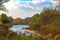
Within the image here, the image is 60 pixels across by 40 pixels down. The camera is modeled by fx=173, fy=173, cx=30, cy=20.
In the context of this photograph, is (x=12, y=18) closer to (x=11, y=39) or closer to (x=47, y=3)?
(x=11, y=39)

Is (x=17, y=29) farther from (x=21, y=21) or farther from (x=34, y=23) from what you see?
(x=34, y=23)

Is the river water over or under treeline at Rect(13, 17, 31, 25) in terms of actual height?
under

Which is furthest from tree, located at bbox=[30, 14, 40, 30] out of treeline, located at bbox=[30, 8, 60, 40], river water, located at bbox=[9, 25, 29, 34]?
river water, located at bbox=[9, 25, 29, 34]

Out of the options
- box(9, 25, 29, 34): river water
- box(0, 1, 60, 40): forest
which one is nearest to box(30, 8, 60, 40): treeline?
box(0, 1, 60, 40): forest

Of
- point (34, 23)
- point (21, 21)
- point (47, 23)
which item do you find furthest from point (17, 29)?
point (47, 23)

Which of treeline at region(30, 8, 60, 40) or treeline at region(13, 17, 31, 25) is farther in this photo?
treeline at region(13, 17, 31, 25)

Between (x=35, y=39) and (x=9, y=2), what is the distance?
94 centimetres

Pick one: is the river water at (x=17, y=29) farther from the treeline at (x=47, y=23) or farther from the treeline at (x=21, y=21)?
the treeline at (x=47, y=23)

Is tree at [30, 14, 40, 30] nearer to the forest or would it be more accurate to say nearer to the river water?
the forest

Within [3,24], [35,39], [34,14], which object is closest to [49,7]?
[34,14]

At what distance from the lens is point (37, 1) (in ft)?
12.0

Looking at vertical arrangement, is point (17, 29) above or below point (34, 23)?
below

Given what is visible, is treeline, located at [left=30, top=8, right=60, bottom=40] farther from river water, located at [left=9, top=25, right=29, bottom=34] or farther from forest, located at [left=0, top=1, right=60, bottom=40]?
river water, located at [left=9, top=25, right=29, bottom=34]

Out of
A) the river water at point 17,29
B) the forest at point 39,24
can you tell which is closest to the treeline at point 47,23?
the forest at point 39,24
